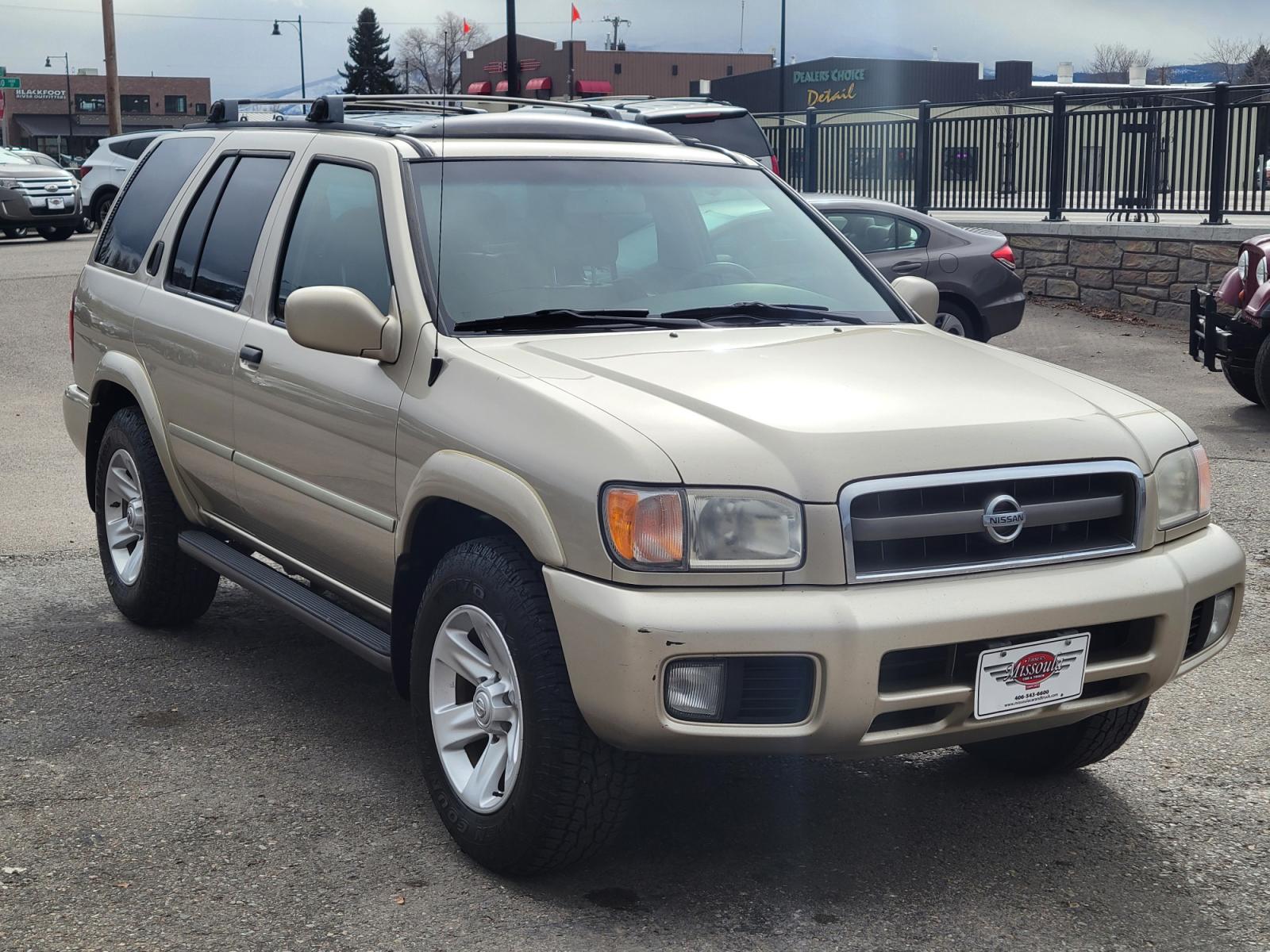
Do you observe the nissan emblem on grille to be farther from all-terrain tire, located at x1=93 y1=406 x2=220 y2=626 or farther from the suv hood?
all-terrain tire, located at x1=93 y1=406 x2=220 y2=626

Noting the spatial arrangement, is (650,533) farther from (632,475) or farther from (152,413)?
(152,413)

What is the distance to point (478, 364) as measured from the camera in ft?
12.1

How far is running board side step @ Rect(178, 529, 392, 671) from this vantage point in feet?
13.4

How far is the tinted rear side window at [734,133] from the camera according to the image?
541 inches

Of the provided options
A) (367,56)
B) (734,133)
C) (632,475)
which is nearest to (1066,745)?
(632,475)

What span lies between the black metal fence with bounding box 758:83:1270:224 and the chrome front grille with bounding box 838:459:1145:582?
507 inches

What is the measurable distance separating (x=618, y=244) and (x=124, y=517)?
2593 millimetres

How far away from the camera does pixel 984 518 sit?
3281 millimetres

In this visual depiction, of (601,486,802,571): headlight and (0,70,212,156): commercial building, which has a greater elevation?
(0,70,212,156): commercial building

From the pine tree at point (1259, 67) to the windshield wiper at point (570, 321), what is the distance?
2661 inches

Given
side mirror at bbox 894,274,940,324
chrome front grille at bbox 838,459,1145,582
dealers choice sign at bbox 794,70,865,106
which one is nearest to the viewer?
chrome front grille at bbox 838,459,1145,582

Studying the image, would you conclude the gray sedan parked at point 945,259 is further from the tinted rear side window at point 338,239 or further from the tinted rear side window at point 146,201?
the tinted rear side window at point 338,239

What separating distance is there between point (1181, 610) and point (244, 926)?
2281mm

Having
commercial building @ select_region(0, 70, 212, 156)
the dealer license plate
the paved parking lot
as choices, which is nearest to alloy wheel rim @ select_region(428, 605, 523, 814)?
the paved parking lot
